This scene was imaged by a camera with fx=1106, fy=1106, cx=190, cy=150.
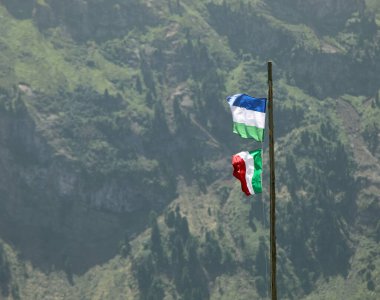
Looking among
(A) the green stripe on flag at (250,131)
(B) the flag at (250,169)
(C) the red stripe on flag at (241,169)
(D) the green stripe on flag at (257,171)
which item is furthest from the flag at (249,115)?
(C) the red stripe on flag at (241,169)

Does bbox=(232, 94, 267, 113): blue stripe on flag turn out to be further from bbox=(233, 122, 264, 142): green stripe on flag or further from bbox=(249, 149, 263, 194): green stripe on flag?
bbox=(249, 149, 263, 194): green stripe on flag

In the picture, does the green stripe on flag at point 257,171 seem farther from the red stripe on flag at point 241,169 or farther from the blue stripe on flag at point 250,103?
the blue stripe on flag at point 250,103

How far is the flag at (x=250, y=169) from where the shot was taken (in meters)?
75.6

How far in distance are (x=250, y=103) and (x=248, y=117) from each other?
967 mm

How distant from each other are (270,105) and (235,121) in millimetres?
4817

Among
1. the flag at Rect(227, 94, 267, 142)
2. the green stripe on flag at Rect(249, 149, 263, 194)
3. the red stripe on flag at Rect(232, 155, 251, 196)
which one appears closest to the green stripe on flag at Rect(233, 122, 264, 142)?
the flag at Rect(227, 94, 267, 142)

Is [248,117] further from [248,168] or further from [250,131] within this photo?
[248,168]

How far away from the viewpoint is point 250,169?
250 feet

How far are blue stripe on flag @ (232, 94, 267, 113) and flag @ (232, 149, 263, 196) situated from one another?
9.94ft

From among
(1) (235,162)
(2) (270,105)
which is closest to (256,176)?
(1) (235,162)

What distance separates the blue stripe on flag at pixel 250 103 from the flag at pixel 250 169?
303 cm

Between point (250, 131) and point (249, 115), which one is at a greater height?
point (249, 115)

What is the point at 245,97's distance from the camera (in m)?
74.7

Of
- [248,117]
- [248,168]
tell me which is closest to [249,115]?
[248,117]
